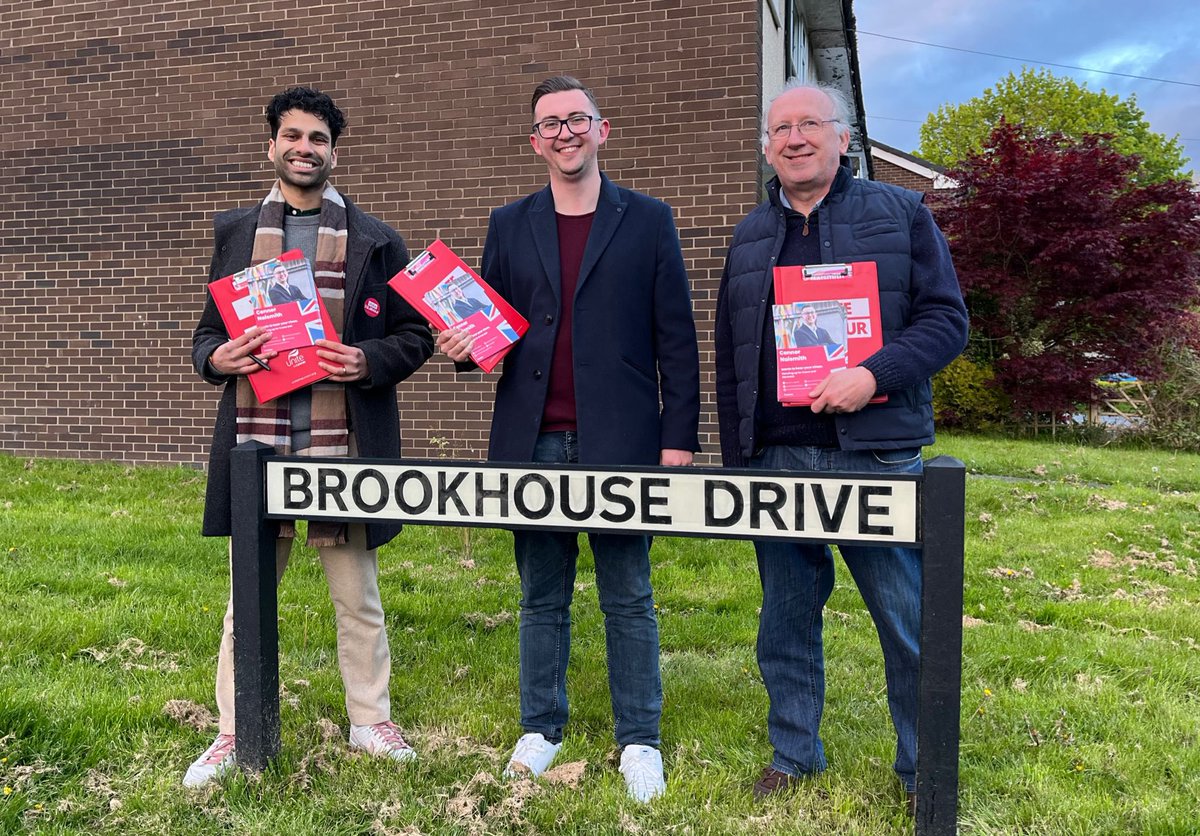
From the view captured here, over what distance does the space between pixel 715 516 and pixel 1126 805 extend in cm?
155

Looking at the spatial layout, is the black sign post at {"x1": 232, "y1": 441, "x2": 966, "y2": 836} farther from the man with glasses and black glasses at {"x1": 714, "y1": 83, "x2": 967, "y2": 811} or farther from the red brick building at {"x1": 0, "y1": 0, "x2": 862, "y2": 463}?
the red brick building at {"x1": 0, "y1": 0, "x2": 862, "y2": 463}

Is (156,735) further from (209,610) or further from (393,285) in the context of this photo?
(393,285)

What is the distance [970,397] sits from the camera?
14078 millimetres

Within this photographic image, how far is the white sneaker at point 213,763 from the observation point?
275 cm

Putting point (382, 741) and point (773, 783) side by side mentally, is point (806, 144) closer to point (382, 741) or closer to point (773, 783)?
point (773, 783)

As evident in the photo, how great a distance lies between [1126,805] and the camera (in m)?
2.71

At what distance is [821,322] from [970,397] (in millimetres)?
12612

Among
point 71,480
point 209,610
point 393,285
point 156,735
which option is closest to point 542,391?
point 393,285

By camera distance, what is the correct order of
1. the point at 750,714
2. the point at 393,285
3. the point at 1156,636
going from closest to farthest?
the point at 393,285 < the point at 750,714 < the point at 1156,636

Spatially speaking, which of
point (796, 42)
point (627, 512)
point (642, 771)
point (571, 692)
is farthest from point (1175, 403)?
point (627, 512)

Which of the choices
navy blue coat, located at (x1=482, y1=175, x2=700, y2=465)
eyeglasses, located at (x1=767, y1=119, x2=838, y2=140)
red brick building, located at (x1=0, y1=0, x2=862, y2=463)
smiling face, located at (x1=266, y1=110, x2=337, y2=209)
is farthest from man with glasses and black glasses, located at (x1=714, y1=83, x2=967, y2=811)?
red brick building, located at (x1=0, y1=0, x2=862, y2=463)

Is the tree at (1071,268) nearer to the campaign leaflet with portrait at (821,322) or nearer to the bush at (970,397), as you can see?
the bush at (970,397)

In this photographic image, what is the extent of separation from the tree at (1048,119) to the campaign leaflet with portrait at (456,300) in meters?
34.1

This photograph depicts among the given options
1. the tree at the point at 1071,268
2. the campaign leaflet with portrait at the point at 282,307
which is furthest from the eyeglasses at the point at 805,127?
the tree at the point at 1071,268
